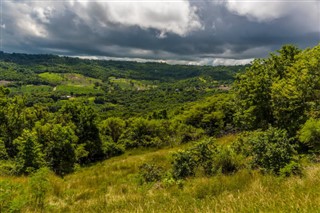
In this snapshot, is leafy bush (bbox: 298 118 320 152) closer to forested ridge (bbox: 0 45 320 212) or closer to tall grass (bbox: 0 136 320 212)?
forested ridge (bbox: 0 45 320 212)

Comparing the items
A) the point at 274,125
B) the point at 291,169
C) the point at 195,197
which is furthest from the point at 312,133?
the point at 195,197

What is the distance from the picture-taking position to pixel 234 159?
13.5 meters

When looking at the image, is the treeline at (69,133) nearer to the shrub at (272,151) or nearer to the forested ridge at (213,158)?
the forested ridge at (213,158)

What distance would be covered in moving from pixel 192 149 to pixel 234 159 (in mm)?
2213

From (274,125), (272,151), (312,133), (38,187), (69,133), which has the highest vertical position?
(272,151)

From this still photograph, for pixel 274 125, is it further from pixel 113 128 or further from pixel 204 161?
pixel 113 128

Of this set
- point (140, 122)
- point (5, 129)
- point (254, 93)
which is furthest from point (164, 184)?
point (140, 122)

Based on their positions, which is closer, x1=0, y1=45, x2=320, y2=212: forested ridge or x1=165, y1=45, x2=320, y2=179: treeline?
x1=0, y1=45, x2=320, y2=212: forested ridge

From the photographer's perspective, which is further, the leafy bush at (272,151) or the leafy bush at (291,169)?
the leafy bush at (272,151)

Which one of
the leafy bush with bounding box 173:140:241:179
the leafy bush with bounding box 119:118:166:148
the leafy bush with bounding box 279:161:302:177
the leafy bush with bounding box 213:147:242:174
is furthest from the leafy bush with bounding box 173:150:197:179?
the leafy bush with bounding box 119:118:166:148

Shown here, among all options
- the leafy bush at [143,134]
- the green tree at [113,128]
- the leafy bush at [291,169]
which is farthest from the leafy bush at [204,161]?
the green tree at [113,128]

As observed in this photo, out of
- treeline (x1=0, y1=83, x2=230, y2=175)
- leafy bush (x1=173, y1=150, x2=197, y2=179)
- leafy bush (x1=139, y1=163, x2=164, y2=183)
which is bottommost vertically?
treeline (x1=0, y1=83, x2=230, y2=175)

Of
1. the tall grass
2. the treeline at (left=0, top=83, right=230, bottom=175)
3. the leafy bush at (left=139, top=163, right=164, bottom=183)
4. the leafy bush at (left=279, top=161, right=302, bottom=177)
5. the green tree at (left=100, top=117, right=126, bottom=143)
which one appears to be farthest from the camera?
the green tree at (left=100, top=117, right=126, bottom=143)

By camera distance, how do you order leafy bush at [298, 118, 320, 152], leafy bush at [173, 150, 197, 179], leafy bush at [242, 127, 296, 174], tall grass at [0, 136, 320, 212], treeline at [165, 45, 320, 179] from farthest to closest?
leafy bush at [298, 118, 320, 152]
leafy bush at [173, 150, 197, 179]
treeline at [165, 45, 320, 179]
leafy bush at [242, 127, 296, 174]
tall grass at [0, 136, 320, 212]
